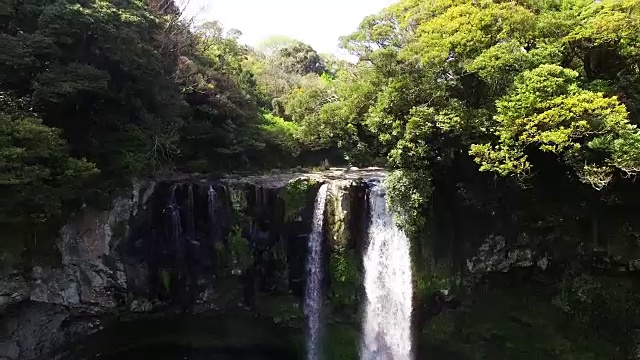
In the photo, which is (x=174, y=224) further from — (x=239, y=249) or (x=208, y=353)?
(x=208, y=353)

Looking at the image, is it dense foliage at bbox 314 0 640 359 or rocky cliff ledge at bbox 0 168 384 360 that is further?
rocky cliff ledge at bbox 0 168 384 360

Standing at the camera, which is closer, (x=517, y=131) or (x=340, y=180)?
(x=517, y=131)

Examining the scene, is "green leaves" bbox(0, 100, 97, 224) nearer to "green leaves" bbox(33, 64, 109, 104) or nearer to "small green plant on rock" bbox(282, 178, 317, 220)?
"green leaves" bbox(33, 64, 109, 104)

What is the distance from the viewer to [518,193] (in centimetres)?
1384

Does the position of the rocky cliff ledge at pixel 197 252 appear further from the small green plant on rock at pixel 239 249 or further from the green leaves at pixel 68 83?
the green leaves at pixel 68 83

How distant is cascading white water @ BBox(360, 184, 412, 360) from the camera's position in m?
14.7

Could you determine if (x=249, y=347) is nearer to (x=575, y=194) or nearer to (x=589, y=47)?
(x=575, y=194)

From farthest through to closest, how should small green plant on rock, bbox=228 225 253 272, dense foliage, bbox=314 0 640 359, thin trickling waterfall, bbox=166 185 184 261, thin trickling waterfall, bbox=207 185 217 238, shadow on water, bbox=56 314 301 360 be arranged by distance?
1. shadow on water, bbox=56 314 301 360
2. thin trickling waterfall, bbox=207 185 217 238
3. small green plant on rock, bbox=228 225 253 272
4. thin trickling waterfall, bbox=166 185 184 261
5. dense foliage, bbox=314 0 640 359

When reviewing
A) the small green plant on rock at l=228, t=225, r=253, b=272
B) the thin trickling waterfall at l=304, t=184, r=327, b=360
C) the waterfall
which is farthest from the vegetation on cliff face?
the small green plant on rock at l=228, t=225, r=253, b=272

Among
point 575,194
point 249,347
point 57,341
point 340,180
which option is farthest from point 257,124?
point 575,194

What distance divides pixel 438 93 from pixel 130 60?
984 cm

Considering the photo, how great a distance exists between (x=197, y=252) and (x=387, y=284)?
6331 millimetres

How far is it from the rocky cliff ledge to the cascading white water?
520 millimetres

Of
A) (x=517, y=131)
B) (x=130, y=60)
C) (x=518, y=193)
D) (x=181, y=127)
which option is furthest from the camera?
(x=181, y=127)
